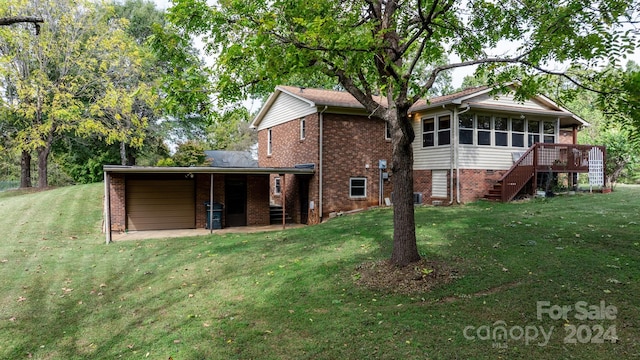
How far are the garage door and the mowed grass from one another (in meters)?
3.99

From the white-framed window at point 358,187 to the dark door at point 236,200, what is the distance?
4.46 m

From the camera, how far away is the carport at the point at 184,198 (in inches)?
570

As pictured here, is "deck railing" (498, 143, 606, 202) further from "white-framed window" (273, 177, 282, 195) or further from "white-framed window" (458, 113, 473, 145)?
"white-framed window" (273, 177, 282, 195)

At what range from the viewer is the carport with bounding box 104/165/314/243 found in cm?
1447

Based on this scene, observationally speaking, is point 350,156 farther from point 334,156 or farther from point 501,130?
point 501,130

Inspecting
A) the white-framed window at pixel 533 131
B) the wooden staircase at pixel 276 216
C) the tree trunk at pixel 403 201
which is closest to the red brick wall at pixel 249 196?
the wooden staircase at pixel 276 216

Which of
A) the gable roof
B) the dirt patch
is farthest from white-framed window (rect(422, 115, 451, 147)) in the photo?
the dirt patch

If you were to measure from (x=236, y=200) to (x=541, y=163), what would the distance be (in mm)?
12412

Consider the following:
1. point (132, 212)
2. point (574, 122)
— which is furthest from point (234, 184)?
point (574, 122)

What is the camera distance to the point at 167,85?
22.5 ft

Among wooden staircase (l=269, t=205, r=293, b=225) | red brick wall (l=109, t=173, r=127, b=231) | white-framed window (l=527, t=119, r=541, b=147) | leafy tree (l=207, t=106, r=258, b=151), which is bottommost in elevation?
wooden staircase (l=269, t=205, r=293, b=225)

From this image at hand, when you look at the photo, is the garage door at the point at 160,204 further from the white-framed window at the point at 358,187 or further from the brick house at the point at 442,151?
the white-framed window at the point at 358,187

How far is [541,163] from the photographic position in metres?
15.0

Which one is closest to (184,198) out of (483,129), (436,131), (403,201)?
(436,131)
